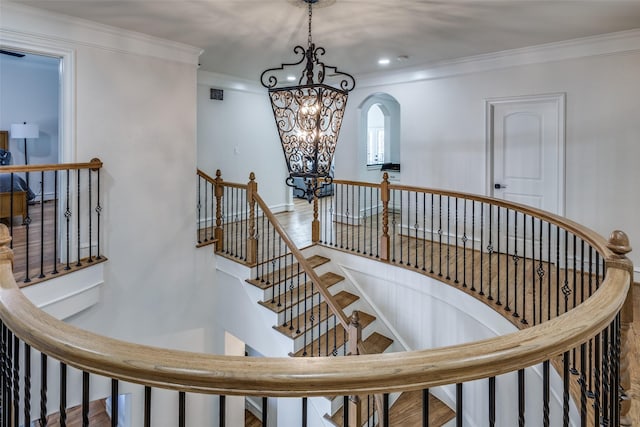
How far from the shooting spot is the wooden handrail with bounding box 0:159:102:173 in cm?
285

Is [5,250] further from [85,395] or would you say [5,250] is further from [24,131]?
[24,131]

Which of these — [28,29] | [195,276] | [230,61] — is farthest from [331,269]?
[28,29]

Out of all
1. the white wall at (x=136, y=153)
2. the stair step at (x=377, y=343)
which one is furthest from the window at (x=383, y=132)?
the white wall at (x=136, y=153)

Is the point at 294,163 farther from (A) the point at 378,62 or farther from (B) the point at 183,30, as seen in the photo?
(A) the point at 378,62

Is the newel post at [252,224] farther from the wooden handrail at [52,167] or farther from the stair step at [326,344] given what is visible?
the wooden handrail at [52,167]

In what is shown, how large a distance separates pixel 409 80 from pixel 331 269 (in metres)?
2.93

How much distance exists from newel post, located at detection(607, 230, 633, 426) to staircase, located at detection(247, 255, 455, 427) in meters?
2.27

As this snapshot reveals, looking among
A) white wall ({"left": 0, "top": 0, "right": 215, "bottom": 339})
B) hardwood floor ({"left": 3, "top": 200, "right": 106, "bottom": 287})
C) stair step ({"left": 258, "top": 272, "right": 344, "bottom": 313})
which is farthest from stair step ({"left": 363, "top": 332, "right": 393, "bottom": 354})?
hardwood floor ({"left": 3, "top": 200, "right": 106, "bottom": 287})

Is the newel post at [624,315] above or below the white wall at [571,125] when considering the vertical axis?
below

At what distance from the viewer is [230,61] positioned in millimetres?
4973

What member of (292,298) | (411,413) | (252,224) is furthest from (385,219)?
(411,413)

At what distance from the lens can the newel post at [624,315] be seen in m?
1.49

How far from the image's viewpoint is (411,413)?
3748mm

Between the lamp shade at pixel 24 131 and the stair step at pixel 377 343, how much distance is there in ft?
18.9
